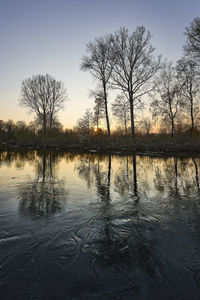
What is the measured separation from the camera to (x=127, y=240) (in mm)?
3033

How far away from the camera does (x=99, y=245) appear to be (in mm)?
2895

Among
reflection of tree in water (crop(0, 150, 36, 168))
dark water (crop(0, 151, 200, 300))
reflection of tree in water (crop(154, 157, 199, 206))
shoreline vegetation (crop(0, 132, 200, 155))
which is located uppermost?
shoreline vegetation (crop(0, 132, 200, 155))

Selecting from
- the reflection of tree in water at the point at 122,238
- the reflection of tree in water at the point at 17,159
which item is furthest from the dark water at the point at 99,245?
the reflection of tree in water at the point at 17,159

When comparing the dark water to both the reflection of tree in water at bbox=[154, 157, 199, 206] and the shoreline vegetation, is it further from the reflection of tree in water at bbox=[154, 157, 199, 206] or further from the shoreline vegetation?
the shoreline vegetation

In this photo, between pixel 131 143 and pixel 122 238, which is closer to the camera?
pixel 122 238

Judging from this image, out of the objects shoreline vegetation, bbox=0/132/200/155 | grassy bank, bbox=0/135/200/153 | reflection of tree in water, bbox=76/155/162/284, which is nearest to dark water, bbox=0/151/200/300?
reflection of tree in water, bbox=76/155/162/284

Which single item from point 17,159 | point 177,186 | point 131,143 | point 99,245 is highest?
point 131,143

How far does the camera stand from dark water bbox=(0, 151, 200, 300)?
2.08 metres

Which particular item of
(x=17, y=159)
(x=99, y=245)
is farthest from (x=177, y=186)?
(x=17, y=159)

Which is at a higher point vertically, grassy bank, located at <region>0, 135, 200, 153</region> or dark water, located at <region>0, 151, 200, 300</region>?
grassy bank, located at <region>0, 135, 200, 153</region>

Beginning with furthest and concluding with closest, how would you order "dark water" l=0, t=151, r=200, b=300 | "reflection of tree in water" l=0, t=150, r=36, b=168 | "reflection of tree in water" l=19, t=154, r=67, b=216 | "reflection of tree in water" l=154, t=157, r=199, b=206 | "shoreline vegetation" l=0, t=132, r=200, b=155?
"shoreline vegetation" l=0, t=132, r=200, b=155 → "reflection of tree in water" l=0, t=150, r=36, b=168 → "reflection of tree in water" l=154, t=157, r=199, b=206 → "reflection of tree in water" l=19, t=154, r=67, b=216 → "dark water" l=0, t=151, r=200, b=300

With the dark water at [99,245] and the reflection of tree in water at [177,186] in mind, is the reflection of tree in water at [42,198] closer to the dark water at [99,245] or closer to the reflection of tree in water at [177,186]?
the dark water at [99,245]

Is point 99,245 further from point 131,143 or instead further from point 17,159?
point 131,143

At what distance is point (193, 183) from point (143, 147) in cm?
1511
